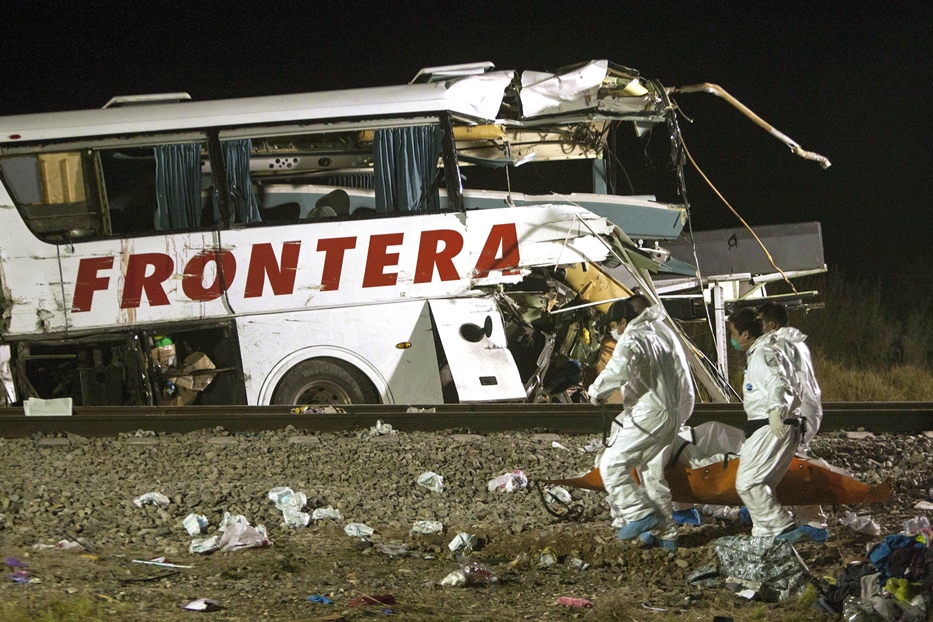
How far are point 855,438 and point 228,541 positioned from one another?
17.5 feet

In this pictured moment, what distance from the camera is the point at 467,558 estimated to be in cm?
611

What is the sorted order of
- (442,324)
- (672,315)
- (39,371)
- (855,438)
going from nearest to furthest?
(855,438), (442,324), (39,371), (672,315)

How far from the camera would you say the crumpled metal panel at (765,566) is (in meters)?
5.43

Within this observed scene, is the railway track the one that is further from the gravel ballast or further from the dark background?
the dark background

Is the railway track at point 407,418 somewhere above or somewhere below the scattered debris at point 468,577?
above

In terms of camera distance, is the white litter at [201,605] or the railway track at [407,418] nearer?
the white litter at [201,605]

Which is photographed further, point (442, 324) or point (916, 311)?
point (916, 311)

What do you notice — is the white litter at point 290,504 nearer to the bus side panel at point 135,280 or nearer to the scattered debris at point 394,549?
the scattered debris at point 394,549

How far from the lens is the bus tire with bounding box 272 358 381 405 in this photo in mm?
9586

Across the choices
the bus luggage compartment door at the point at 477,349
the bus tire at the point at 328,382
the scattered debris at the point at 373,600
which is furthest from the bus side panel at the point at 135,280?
the scattered debris at the point at 373,600

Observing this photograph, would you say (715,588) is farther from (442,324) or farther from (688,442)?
(442,324)

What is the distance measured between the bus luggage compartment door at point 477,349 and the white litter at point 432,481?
5.46 feet

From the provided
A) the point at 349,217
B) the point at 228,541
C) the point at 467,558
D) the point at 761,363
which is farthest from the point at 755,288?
the point at 228,541

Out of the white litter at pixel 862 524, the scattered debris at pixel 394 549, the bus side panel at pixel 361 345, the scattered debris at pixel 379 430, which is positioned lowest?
the white litter at pixel 862 524
